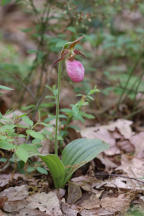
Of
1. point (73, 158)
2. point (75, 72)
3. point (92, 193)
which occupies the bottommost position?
point (92, 193)

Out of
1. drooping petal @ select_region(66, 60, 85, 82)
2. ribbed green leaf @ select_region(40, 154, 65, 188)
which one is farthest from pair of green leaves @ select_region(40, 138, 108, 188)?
drooping petal @ select_region(66, 60, 85, 82)

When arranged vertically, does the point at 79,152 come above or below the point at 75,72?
below

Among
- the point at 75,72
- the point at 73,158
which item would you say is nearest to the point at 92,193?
the point at 73,158

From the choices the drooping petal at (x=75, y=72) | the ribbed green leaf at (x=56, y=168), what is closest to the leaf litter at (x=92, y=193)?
the ribbed green leaf at (x=56, y=168)

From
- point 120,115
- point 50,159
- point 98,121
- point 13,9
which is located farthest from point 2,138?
point 13,9

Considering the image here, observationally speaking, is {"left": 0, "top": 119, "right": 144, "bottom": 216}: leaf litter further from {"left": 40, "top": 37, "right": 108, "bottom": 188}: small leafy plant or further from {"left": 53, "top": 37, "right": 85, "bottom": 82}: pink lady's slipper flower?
{"left": 53, "top": 37, "right": 85, "bottom": 82}: pink lady's slipper flower

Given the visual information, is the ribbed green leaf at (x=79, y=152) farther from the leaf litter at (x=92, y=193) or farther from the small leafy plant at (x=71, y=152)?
the leaf litter at (x=92, y=193)

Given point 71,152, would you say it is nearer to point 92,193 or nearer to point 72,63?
→ point 92,193
